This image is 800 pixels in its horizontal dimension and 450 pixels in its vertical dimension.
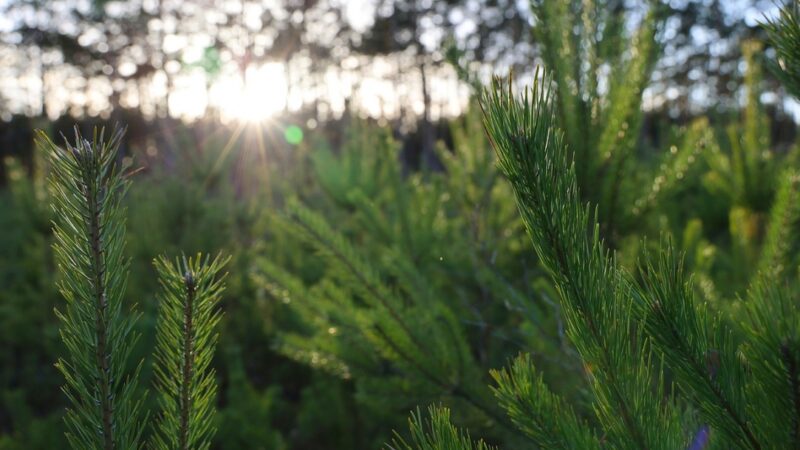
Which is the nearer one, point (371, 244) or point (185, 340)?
point (185, 340)

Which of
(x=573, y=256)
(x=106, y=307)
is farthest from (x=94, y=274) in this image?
(x=573, y=256)

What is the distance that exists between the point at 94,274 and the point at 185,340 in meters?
0.13

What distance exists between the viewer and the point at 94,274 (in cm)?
66

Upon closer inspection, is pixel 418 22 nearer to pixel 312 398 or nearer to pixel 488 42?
pixel 488 42

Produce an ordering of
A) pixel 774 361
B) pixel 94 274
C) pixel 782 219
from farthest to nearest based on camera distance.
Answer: pixel 782 219
pixel 94 274
pixel 774 361

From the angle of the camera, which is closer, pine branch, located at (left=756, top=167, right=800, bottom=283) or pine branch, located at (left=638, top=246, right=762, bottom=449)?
pine branch, located at (left=638, top=246, right=762, bottom=449)

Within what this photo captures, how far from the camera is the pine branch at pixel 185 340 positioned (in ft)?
2.21

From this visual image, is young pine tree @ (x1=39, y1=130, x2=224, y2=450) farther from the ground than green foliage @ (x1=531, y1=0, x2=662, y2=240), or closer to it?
closer to it

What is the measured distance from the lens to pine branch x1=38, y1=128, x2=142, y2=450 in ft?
2.08

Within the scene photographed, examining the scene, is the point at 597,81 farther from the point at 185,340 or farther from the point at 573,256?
the point at 185,340

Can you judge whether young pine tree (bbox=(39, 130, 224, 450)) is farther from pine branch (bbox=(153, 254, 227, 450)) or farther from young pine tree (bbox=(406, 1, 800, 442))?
young pine tree (bbox=(406, 1, 800, 442))

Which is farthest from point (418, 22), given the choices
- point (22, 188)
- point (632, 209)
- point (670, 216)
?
point (632, 209)

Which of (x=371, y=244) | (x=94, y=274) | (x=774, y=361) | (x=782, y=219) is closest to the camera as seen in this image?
(x=774, y=361)

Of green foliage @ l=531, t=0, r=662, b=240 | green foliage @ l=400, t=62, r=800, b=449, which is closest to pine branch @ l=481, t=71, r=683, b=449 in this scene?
green foliage @ l=400, t=62, r=800, b=449
